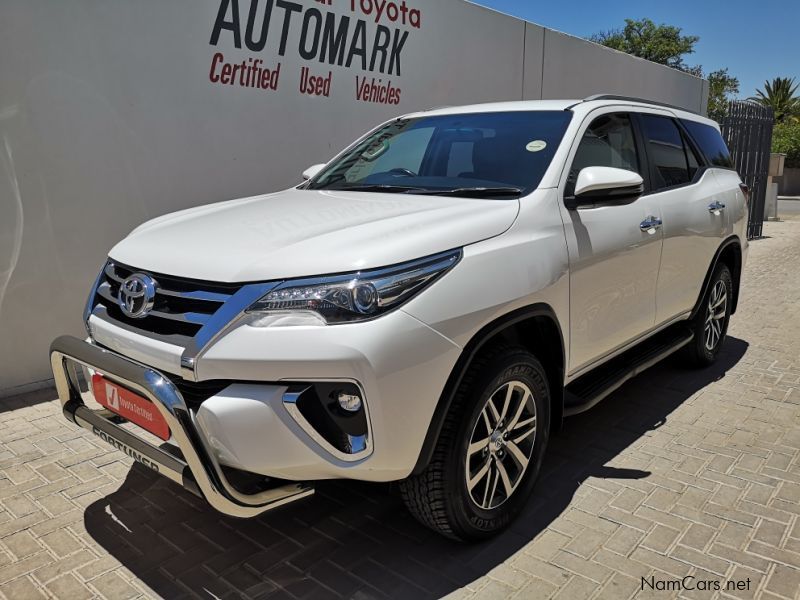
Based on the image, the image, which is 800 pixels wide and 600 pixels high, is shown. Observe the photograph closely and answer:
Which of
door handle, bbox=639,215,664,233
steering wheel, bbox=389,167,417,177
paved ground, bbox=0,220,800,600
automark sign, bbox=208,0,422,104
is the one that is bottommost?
paved ground, bbox=0,220,800,600

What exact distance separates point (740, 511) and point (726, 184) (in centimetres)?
282

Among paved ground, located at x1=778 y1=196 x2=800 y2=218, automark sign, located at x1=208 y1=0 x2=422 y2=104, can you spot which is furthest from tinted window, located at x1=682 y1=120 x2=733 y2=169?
paved ground, located at x1=778 y1=196 x2=800 y2=218

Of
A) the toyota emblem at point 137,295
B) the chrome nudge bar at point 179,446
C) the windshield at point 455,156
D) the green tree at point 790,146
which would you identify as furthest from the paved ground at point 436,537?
the green tree at point 790,146

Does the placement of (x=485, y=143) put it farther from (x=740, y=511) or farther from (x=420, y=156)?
(x=740, y=511)

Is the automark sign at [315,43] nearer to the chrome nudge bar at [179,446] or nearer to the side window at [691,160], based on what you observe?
the side window at [691,160]

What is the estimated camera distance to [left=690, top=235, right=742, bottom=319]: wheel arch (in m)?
4.75

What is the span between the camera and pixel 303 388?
2.21 m

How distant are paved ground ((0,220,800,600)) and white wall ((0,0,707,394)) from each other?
1135 millimetres

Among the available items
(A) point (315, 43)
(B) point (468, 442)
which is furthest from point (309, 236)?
(A) point (315, 43)

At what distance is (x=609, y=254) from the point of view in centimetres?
335

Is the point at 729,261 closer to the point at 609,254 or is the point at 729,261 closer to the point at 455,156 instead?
the point at 609,254

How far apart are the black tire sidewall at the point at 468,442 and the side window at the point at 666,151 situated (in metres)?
1.79

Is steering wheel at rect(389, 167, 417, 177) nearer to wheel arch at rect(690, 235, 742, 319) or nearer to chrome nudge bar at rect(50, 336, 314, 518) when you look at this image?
chrome nudge bar at rect(50, 336, 314, 518)

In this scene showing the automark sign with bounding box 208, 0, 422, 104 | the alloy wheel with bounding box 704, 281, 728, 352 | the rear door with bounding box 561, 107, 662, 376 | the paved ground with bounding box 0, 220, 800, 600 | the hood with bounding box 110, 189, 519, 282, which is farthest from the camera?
the automark sign with bounding box 208, 0, 422, 104
